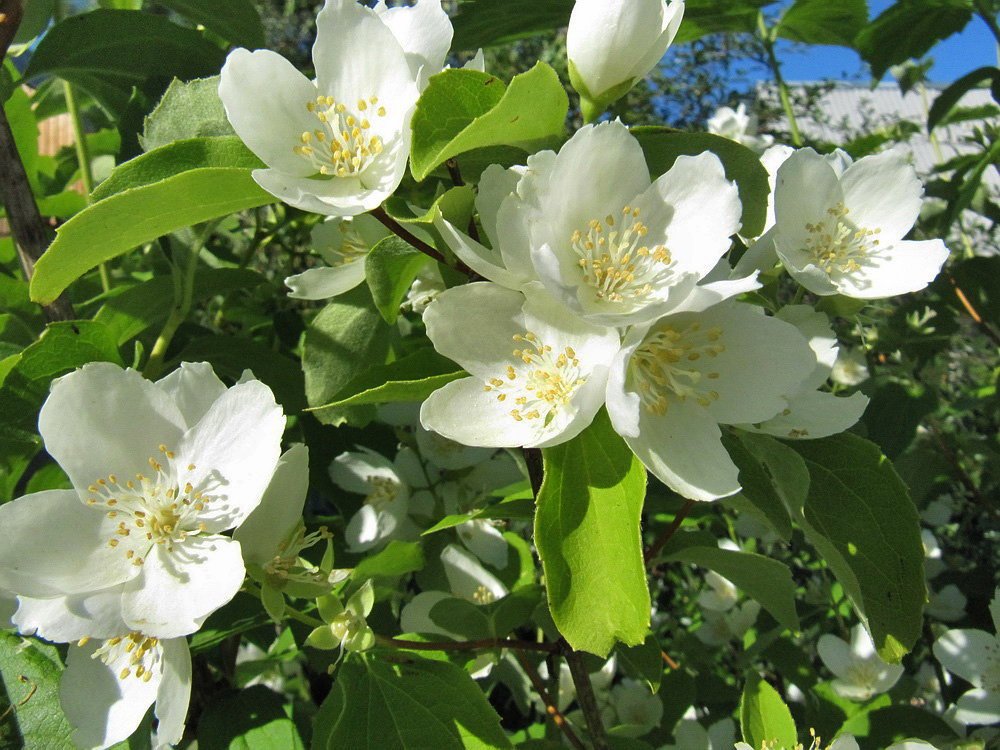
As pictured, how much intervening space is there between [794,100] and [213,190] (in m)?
4.12

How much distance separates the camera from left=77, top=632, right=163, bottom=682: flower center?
0.98 meters

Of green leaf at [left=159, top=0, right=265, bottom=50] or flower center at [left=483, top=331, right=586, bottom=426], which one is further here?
green leaf at [left=159, top=0, right=265, bottom=50]

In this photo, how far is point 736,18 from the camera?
187 centimetres

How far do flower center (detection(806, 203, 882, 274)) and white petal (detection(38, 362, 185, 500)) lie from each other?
81 cm

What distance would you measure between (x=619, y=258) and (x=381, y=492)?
755mm

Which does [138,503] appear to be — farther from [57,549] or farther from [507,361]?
[507,361]

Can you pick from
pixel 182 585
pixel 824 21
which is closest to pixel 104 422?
pixel 182 585

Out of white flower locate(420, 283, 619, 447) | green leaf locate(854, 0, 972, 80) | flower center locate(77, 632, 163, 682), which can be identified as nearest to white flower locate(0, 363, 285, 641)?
flower center locate(77, 632, 163, 682)

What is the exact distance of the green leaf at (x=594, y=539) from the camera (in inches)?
31.4

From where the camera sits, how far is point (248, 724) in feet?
4.03

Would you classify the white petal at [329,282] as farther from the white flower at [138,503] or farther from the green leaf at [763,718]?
the green leaf at [763,718]

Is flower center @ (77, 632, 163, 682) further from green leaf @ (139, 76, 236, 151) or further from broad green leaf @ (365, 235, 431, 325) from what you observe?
green leaf @ (139, 76, 236, 151)

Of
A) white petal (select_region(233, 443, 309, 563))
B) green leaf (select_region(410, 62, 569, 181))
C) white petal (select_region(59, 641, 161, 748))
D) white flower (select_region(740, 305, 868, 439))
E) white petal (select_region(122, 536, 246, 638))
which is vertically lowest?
white petal (select_region(59, 641, 161, 748))

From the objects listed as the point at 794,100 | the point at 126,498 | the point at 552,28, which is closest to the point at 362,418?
the point at 126,498
